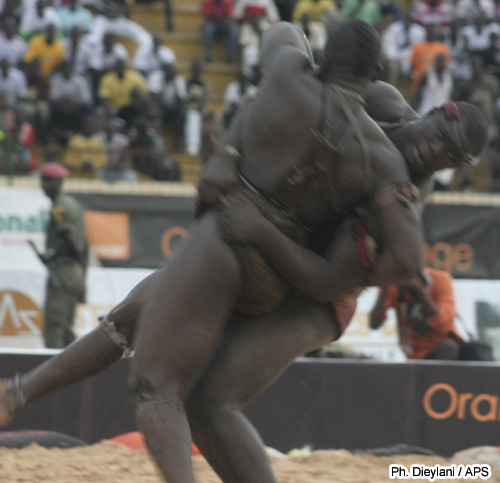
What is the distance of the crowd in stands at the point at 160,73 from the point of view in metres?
11.0

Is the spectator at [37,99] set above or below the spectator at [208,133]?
above

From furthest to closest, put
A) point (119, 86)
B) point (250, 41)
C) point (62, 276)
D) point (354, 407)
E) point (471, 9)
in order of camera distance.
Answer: point (471, 9) → point (250, 41) → point (119, 86) → point (62, 276) → point (354, 407)

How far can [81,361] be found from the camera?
386 cm

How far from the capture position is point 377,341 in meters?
9.09

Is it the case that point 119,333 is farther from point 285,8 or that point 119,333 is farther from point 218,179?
point 285,8

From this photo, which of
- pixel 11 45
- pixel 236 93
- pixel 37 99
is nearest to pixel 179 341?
pixel 37 99

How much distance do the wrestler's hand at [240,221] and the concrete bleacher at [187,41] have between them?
387 inches

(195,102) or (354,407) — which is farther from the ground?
(195,102)

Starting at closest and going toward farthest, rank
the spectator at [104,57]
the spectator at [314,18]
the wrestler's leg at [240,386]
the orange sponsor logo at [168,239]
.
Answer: the wrestler's leg at [240,386], the orange sponsor logo at [168,239], the spectator at [104,57], the spectator at [314,18]

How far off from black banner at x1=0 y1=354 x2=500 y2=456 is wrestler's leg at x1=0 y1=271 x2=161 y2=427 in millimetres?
2412

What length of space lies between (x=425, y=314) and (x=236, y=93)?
20.7 ft

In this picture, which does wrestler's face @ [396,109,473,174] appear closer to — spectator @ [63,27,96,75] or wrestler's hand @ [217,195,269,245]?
wrestler's hand @ [217,195,269,245]

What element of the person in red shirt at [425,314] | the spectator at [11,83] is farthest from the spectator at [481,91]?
the person in red shirt at [425,314]

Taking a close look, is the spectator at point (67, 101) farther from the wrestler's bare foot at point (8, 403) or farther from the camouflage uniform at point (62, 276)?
the wrestler's bare foot at point (8, 403)
